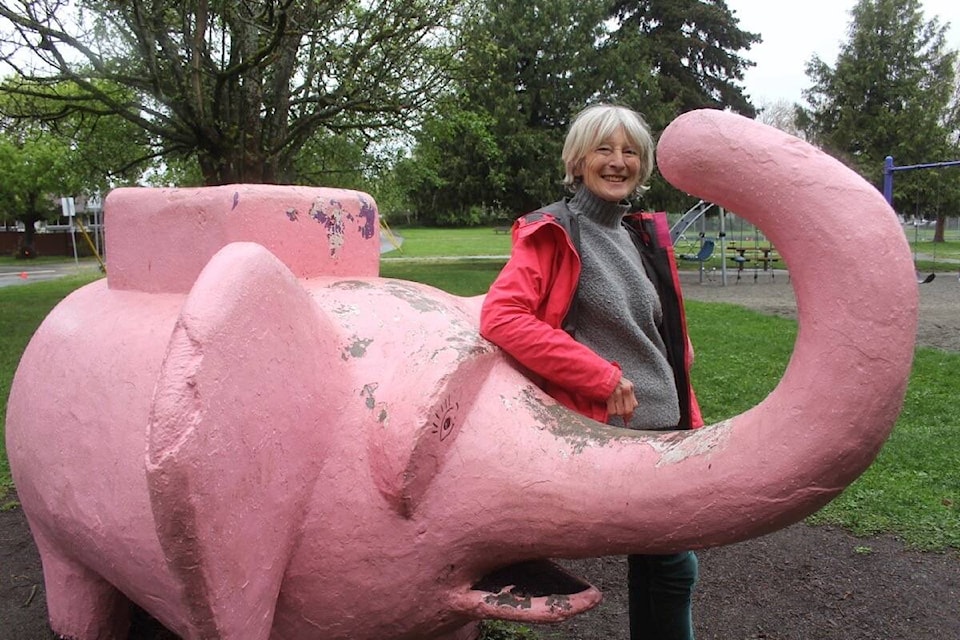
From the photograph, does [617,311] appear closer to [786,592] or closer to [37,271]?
[786,592]

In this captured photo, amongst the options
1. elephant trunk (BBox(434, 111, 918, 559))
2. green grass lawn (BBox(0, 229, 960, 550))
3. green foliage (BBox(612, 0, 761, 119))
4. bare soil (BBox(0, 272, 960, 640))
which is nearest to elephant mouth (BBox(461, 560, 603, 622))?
elephant trunk (BBox(434, 111, 918, 559))

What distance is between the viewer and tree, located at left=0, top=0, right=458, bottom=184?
847cm

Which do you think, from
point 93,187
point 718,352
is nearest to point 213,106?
point 93,187

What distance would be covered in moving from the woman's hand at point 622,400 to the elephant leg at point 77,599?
68.3 inches

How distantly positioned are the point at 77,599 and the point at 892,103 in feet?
81.3

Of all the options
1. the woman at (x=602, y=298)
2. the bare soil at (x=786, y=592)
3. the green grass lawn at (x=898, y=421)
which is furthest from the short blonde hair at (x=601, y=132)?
the green grass lawn at (x=898, y=421)

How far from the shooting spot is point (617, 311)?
6.76 feet

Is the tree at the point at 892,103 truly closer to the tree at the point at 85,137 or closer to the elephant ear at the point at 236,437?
the tree at the point at 85,137

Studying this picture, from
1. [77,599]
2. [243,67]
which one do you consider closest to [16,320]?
[243,67]

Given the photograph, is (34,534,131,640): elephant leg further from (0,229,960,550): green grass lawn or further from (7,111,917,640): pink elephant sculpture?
(0,229,960,550): green grass lawn

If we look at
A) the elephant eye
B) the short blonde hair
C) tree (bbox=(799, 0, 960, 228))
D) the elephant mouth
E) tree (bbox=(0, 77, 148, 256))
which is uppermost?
tree (bbox=(799, 0, 960, 228))

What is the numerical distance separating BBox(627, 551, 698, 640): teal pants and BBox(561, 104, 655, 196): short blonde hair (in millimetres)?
1055

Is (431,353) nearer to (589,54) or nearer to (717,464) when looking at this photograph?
(717,464)

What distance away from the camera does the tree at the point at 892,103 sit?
852 inches
